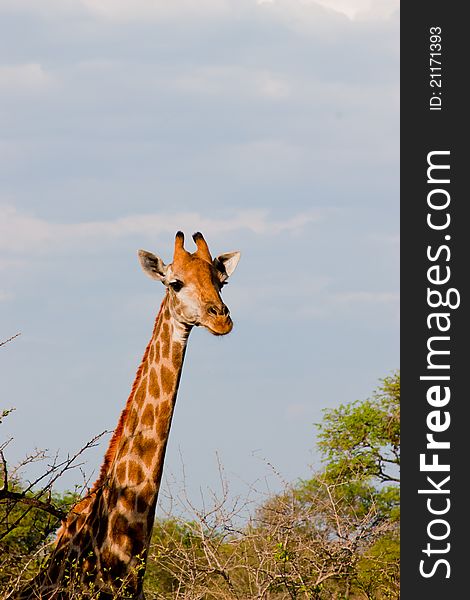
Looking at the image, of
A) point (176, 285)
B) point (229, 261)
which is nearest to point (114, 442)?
point (176, 285)

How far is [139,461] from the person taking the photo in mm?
9070

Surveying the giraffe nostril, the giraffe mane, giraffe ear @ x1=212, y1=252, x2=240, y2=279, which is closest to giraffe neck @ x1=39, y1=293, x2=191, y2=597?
the giraffe mane

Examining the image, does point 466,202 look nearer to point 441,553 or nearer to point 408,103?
point 408,103

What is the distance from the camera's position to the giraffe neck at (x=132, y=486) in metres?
8.72

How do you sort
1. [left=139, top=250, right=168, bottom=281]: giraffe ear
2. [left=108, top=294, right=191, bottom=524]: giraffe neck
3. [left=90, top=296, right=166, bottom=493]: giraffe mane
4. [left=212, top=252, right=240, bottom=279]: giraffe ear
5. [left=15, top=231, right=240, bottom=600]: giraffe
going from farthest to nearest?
[left=212, top=252, right=240, bottom=279]: giraffe ear, [left=139, top=250, right=168, bottom=281]: giraffe ear, [left=90, top=296, right=166, bottom=493]: giraffe mane, [left=108, top=294, right=191, bottom=524]: giraffe neck, [left=15, top=231, right=240, bottom=600]: giraffe

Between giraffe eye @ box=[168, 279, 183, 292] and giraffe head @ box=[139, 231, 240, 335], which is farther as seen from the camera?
giraffe eye @ box=[168, 279, 183, 292]

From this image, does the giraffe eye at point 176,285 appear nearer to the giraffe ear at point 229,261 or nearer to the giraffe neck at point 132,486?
the giraffe neck at point 132,486

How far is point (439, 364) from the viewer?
9.88 meters

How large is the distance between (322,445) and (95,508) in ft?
63.9

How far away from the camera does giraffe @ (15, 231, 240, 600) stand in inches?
341

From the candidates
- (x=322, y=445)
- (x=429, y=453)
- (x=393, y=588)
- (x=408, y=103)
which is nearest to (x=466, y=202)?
(x=408, y=103)

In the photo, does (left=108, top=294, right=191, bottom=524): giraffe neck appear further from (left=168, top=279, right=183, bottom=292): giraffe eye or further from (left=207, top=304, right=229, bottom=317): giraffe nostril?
(left=207, top=304, right=229, bottom=317): giraffe nostril

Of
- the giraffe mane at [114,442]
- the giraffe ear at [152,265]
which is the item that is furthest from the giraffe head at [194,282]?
the giraffe mane at [114,442]

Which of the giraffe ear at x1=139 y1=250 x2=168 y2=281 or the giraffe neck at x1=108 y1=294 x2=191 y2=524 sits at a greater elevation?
the giraffe ear at x1=139 y1=250 x2=168 y2=281
